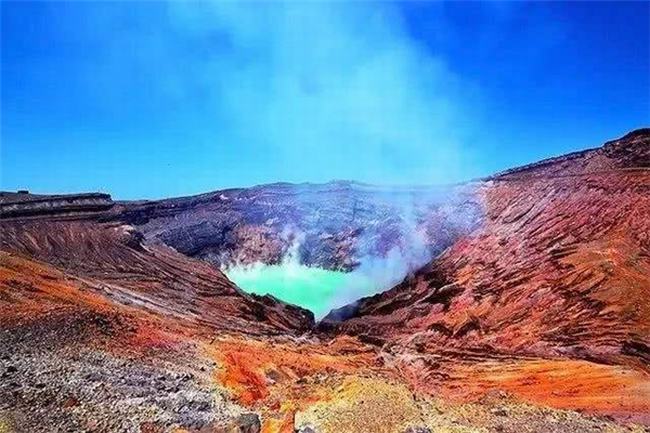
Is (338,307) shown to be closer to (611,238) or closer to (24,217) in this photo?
(611,238)

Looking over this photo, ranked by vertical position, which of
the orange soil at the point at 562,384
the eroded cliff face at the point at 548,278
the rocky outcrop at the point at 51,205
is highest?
the rocky outcrop at the point at 51,205

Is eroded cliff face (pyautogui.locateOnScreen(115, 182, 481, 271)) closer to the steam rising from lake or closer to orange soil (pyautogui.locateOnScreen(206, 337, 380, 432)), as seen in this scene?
the steam rising from lake

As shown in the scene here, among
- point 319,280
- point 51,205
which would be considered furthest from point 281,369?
point 319,280

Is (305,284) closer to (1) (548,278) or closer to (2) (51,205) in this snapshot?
(2) (51,205)

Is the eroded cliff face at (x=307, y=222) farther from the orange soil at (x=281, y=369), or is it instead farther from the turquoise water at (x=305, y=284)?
→ the orange soil at (x=281, y=369)

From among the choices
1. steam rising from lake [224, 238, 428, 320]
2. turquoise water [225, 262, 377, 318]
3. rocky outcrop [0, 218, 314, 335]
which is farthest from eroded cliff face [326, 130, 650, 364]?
rocky outcrop [0, 218, 314, 335]

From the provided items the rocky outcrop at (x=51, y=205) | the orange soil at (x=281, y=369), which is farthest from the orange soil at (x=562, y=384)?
the rocky outcrop at (x=51, y=205)
